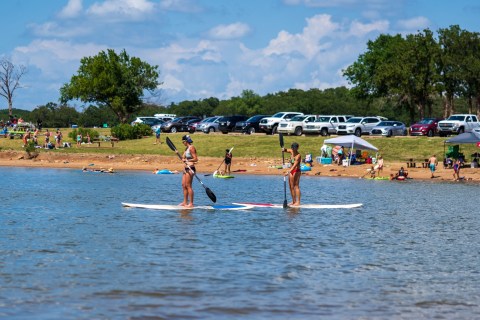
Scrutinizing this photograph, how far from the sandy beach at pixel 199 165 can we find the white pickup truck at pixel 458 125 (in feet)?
35.3

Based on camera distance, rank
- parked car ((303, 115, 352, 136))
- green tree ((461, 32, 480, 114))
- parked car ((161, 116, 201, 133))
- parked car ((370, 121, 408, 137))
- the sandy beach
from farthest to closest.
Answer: green tree ((461, 32, 480, 114)), parked car ((161, 116, 201, 133)), parked car ((303, 115, 352, 136)), parked car ((370, 121, 408, 137)), the sandy beach

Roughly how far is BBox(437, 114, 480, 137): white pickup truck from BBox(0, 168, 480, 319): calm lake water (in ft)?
87.0

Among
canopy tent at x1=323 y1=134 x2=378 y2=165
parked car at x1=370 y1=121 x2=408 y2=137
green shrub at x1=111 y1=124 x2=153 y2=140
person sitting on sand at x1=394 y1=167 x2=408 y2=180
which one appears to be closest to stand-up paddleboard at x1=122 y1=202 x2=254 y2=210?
person sitting on sand at x1=394 y1=167 x2=408 y2=180

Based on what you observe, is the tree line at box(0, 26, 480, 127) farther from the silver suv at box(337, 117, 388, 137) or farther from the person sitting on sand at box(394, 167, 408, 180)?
the person sitting on sand at box(394, 167, 408, 180)

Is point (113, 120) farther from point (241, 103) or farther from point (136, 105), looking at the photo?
point (241, 103)

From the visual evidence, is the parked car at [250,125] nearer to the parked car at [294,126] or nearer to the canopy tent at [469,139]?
the parked car at [294,126]

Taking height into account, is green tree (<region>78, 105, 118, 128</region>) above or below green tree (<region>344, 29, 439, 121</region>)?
below

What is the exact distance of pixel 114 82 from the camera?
287ft

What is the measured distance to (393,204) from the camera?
106 ft

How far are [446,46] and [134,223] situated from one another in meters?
64.3

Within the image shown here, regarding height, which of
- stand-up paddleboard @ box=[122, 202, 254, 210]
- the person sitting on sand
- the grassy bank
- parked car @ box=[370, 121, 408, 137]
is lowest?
stand-up paddleboard @ box=[122, 202, 254, 210]

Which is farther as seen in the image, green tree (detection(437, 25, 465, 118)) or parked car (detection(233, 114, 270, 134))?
green tree (detection(437, 25, 465, 118))

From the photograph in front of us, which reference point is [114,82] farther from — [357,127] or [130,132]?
[357,127]

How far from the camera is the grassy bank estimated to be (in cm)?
5228
